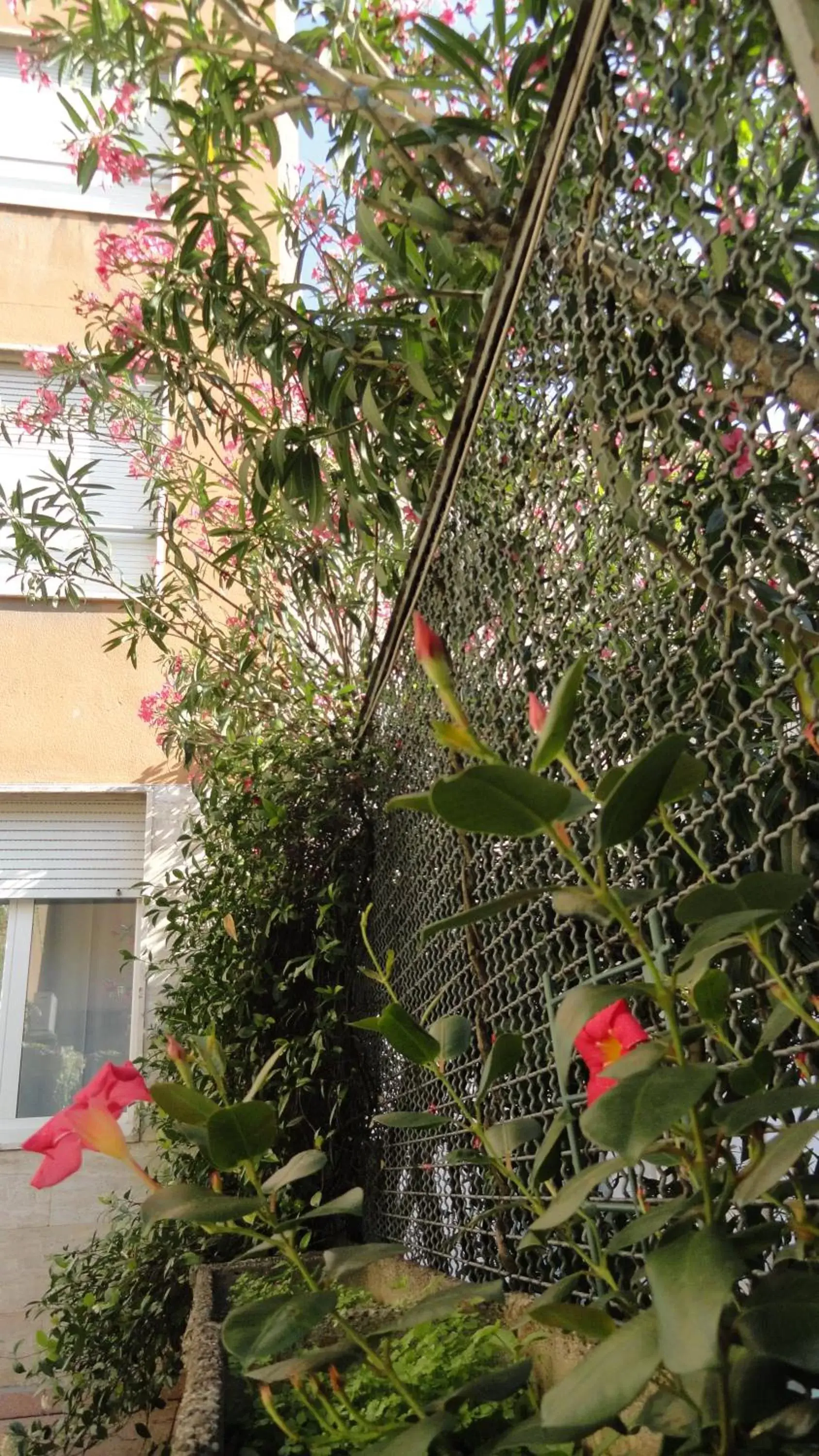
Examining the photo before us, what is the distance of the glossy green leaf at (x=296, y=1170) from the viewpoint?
795mm

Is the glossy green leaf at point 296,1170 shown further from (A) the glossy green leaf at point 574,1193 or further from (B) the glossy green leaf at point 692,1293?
(B) the glossy green leaf at point 692,1293

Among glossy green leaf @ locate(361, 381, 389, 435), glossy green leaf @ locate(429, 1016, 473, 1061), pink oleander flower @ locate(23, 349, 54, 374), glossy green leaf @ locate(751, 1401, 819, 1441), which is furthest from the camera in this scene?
pink oleander flower @ locate(23, 349, 54, 374)

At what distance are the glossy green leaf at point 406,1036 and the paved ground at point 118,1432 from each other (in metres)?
2.24

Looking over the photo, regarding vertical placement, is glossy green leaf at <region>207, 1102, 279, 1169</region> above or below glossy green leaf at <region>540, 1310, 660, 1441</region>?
above

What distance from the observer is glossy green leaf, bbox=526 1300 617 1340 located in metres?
0.60

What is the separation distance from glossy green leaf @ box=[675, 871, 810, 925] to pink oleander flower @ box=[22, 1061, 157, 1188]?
48 cm

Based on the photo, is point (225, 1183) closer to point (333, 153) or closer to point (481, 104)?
point (333, 153)

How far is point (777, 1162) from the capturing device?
506mm

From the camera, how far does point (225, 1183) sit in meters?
2.03

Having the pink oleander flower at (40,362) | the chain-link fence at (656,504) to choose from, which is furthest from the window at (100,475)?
the chain-link fence at (656,504)

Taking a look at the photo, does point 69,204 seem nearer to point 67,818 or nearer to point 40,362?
point 40,362

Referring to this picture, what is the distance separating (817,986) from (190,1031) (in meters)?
2.31

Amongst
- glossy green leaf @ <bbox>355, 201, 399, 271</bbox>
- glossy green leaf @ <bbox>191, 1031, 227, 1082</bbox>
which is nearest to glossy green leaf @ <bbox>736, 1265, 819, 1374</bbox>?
glossy green leaf @ <bbox>191, 1031, 227, 1082</bbox>

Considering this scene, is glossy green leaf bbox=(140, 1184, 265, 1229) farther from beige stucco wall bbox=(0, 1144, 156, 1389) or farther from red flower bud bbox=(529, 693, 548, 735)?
beige stucco wall bbox=(0, 1144, 156, 1389)
